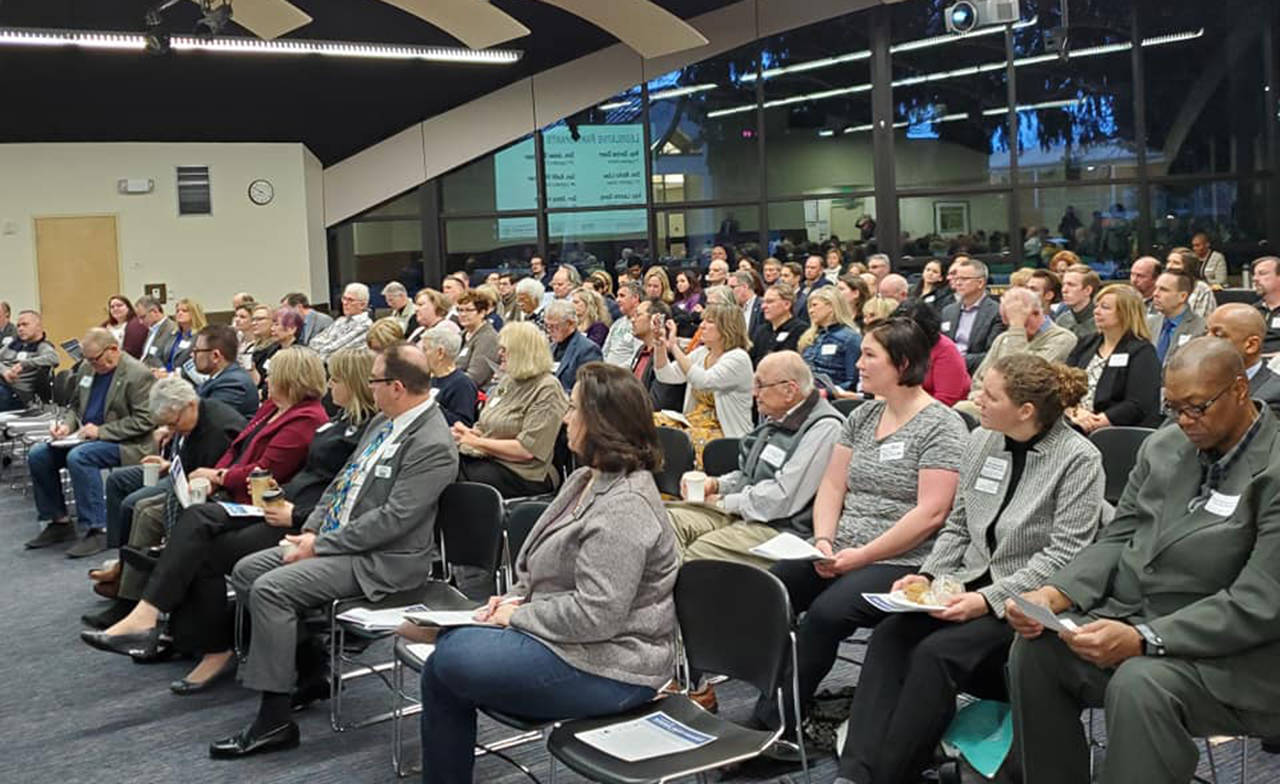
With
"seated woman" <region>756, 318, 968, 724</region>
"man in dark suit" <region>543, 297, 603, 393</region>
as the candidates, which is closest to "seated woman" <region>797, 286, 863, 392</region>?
"man in dark suit" <region>543, 297, 603, 393</region>

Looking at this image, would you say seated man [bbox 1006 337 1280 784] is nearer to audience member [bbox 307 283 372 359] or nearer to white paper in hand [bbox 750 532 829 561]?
white paper in hand [bbox 750 532 829 561]

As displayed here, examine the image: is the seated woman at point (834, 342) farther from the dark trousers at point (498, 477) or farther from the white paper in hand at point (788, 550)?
the white paper in hand at point (788, 550)

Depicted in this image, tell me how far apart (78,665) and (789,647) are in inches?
137

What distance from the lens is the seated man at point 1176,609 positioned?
2629mm

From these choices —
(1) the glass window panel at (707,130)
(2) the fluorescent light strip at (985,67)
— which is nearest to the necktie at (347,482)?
(2) the fluorescent light strip at (985,67)

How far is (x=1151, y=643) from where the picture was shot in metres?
2.71

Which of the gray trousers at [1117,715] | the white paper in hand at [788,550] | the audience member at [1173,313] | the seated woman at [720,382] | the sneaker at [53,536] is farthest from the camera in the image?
the sneaker at [53,536]

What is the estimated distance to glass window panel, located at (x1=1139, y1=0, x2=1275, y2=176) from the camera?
12070mm

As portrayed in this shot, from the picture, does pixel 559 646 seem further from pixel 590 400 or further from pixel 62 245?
pixel 62 245

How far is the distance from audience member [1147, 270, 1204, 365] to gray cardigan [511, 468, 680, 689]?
4.02 m

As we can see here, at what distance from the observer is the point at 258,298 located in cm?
1513

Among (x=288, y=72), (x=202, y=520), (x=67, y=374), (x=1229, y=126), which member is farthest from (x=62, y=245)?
(x=1229, y=126)

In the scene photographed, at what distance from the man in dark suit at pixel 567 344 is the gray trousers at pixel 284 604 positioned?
9.53ft

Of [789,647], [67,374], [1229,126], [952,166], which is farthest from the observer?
[952,166]
